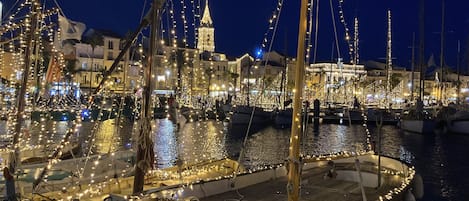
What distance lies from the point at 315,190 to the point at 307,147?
2345cm

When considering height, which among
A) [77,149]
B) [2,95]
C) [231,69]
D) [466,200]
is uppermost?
[231,69]

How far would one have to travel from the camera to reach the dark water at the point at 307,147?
22.8 meters

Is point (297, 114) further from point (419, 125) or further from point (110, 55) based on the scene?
point (110, 55)

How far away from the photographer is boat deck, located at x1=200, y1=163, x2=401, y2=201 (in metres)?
10.3

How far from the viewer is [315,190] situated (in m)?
11.1

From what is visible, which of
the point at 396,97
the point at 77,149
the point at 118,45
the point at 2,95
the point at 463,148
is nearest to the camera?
the point at 77,149

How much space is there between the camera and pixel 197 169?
14.6 meters

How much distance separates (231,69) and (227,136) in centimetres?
6042

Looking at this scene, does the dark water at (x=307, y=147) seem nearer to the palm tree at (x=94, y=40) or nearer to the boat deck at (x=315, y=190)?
the boat deck at (x=315, y=190)

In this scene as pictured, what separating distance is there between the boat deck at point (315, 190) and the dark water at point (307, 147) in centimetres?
776

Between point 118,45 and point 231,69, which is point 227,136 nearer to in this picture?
point 118,45

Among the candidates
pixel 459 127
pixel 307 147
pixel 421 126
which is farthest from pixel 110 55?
pixel 459 127

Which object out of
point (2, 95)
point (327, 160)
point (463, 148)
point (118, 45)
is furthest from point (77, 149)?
point (118, 45)

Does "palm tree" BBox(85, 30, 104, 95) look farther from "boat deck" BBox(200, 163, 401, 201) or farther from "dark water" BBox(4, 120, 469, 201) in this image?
"boat deck" BBox(200, 163, 401, 201)
